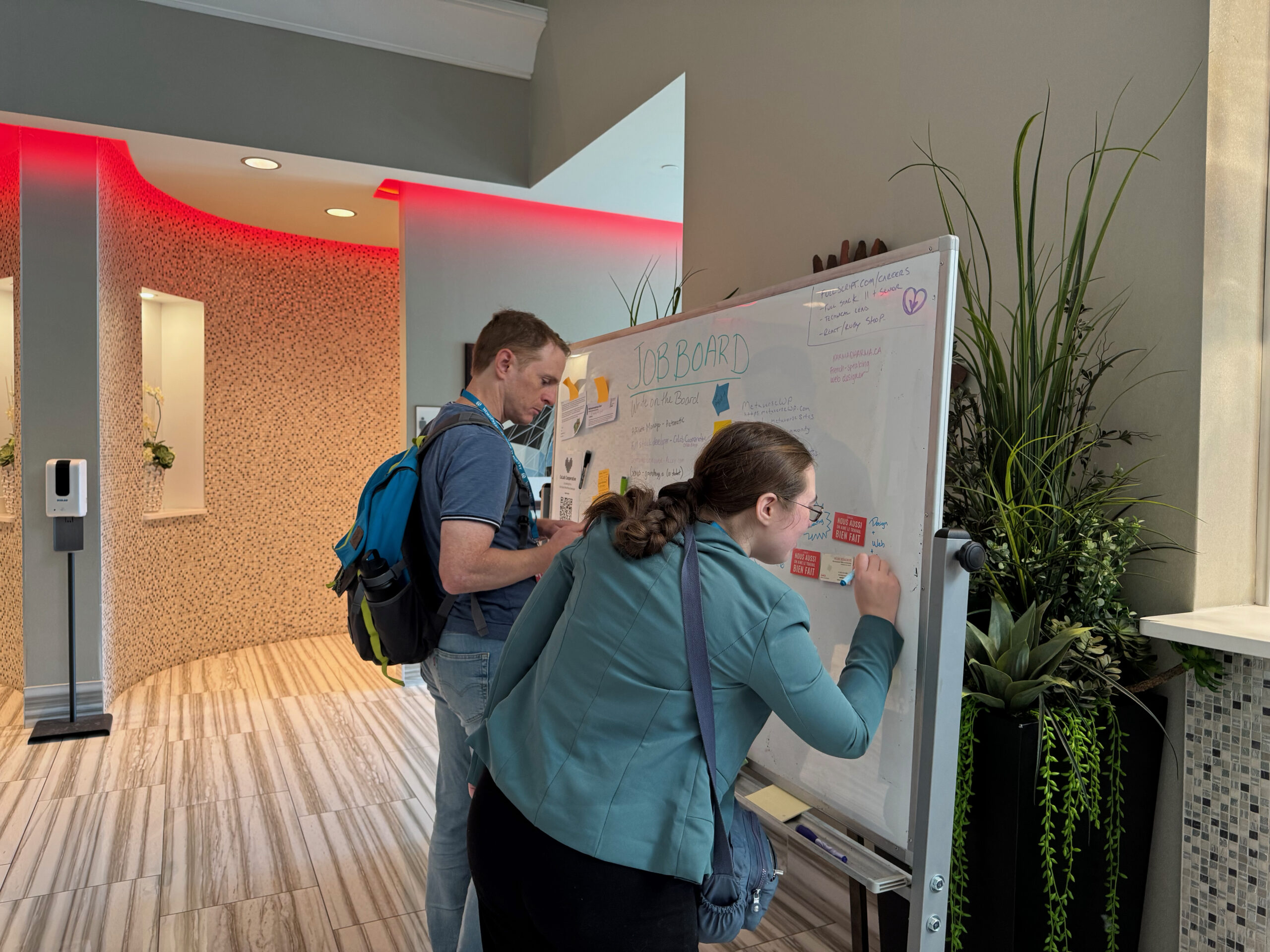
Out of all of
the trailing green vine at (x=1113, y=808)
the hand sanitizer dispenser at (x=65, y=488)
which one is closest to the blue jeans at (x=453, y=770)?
the trailing green vine at (x=1113, y=808)

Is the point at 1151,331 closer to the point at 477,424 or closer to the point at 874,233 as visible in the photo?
the point at 874,233

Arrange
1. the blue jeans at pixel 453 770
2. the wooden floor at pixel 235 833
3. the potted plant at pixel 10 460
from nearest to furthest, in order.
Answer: the blue jeans at pixel 453 770, the wooden floor at pixel 235 833, the potted plant at pixel 10 460

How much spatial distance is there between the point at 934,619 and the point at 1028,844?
53 cm

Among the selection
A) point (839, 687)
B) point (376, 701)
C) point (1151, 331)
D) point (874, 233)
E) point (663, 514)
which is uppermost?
point (874, 233)

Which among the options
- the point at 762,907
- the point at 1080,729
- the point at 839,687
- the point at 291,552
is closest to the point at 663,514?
the point at 839,687

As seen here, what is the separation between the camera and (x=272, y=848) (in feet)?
9.69

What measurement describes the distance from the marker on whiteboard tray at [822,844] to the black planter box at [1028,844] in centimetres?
31

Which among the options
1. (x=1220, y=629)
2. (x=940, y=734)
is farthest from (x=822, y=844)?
(x=1220, y=629)

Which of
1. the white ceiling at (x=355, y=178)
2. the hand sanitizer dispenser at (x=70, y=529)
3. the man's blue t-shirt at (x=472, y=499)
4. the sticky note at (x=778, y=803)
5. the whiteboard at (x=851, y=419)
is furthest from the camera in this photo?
the hand sanitizer dispenser at (x=70, y=529)

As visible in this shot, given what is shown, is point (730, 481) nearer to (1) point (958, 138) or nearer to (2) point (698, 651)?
(2) point (698, 651)

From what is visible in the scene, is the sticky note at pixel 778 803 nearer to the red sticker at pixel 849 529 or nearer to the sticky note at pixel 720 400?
the red sticker at pixel 849 529

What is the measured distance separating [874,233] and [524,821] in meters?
1.85

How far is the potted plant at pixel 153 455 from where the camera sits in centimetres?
523

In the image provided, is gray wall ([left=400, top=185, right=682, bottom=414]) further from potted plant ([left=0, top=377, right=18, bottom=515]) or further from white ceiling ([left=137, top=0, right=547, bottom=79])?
potted plant ([left=0, top=377, right=18, bottom=515])
